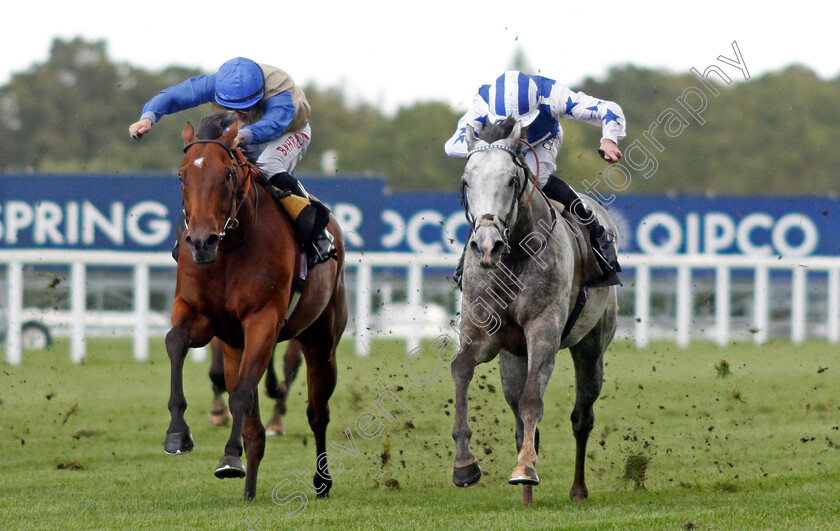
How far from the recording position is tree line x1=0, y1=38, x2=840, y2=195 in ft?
125

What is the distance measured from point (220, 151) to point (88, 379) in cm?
780

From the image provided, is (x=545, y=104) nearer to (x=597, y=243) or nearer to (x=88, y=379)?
(x=597, y=243)

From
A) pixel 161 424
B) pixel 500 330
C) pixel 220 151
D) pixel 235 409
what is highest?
pixel 220 151

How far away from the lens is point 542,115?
19.4ft

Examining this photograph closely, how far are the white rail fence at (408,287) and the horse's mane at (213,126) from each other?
6.76 m

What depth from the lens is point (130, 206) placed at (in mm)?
16062

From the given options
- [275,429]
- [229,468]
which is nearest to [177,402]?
[229,468]

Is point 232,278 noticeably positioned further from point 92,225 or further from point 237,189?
point 92,225

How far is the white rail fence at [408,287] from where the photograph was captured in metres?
13.4

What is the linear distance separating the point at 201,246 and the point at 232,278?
52 cm

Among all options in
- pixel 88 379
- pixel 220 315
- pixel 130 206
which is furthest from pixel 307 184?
pixel 220 315

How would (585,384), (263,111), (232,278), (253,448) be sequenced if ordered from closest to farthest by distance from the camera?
(232,278)
(253,448)
(263,111)
(585,384)

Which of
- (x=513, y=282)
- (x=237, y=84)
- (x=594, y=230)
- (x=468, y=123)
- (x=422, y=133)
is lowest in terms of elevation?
(x=513, y=282)

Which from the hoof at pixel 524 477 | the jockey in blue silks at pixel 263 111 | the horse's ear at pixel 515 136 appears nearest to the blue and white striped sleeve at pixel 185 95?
the jockey in blue silks at pixel 263 111
